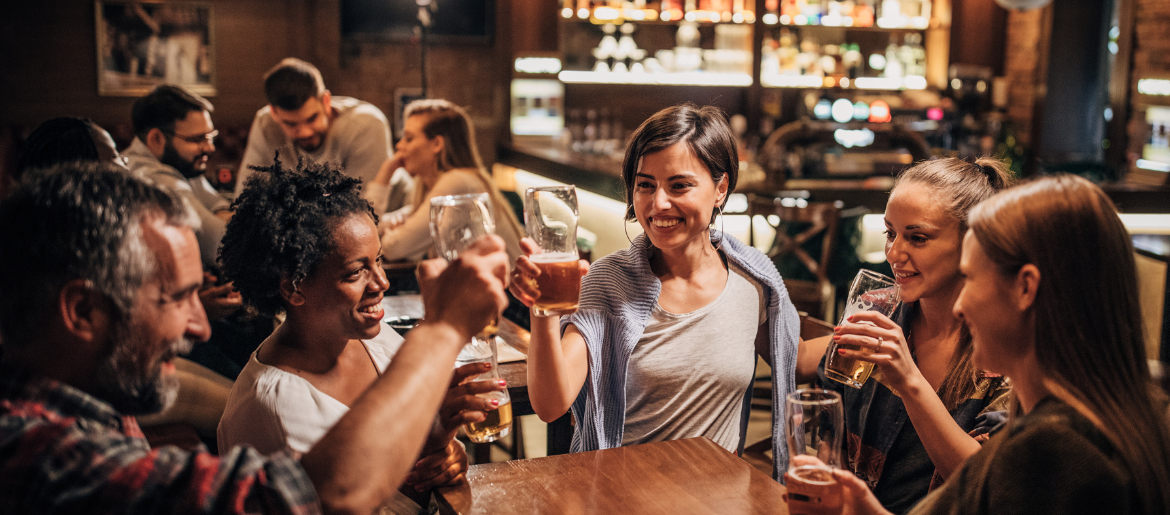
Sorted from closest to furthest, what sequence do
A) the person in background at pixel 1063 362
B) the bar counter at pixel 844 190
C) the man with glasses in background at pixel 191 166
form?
the person in background at pixel 1063 362 < the man with glasses in background at pixel 191 166 < the bar counter at pixel 844 190

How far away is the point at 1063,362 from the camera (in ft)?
3.39

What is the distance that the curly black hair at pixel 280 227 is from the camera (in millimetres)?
1525

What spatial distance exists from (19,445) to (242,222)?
0.79 metres

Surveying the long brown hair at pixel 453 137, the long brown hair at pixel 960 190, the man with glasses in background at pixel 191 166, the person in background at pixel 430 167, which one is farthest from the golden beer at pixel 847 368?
the long brown hair at pixel 453 137

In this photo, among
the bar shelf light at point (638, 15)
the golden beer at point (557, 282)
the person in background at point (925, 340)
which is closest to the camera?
the golden beer at point (557, 282)

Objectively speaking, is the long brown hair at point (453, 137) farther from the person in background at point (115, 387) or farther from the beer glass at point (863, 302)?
the person in background at point (115, 387)

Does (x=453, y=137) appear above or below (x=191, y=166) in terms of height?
above

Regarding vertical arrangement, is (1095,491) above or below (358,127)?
below

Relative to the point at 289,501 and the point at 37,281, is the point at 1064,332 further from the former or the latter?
the point at 37,281

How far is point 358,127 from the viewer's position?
14.7 ft

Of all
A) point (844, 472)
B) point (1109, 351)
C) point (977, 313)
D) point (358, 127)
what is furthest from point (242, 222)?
point (358, 127)

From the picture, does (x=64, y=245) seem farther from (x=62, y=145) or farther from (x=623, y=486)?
(x=62, y=145)

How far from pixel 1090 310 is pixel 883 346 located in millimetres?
416

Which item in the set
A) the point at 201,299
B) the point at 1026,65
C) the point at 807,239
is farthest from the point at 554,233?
the point at 1026,65
